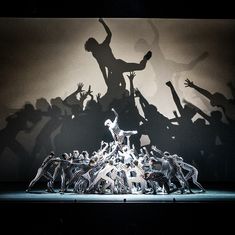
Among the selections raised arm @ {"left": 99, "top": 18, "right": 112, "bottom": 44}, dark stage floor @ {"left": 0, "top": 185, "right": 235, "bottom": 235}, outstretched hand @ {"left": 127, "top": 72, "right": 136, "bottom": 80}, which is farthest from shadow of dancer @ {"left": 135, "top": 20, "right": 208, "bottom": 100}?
dark stage floor @ {"left": 0, "top": 185, "right": 235, "bottom": 235}

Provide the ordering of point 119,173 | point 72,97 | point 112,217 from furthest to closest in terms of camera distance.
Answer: point 72,97 < point 119,173 < point 112,217

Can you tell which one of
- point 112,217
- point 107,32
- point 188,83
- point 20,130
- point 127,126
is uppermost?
point 107,32

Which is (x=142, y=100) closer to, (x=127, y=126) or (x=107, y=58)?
(x=127, y=126)

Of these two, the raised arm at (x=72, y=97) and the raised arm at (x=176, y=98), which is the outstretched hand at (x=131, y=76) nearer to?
the raised arm at (x=176, y=98)

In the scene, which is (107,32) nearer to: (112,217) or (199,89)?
(199,89)

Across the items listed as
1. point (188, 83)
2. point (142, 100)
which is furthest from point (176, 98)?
point (142, 100)

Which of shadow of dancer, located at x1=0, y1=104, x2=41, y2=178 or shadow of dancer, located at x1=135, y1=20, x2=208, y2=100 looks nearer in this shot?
shadow of dancer, located at x1=0, y1=104, x2=41, y2=178

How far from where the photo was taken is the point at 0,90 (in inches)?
367

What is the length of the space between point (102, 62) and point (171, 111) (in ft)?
5.42

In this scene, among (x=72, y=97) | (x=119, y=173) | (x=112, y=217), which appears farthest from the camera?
(x=72, y=97)

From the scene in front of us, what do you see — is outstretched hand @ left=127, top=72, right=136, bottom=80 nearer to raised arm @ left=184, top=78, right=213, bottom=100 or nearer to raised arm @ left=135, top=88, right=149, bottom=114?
raised arm @ left=135, top=88, right=149, bottom=114

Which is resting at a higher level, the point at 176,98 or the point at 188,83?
the point at 188,83

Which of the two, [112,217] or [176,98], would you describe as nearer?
[112,217]
